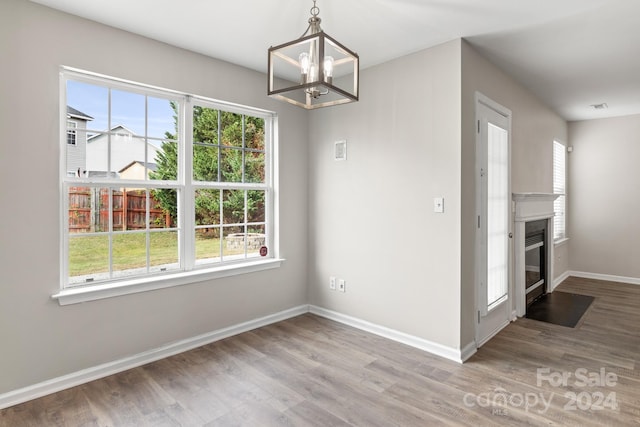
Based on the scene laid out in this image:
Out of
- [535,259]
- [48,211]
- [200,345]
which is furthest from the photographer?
[535,259]

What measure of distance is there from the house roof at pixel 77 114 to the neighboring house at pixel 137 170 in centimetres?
44

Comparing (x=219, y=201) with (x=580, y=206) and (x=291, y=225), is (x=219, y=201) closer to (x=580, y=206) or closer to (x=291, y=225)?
(x=291, y=225)

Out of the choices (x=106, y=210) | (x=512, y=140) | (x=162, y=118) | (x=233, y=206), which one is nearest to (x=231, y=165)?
(x=233, y=206)

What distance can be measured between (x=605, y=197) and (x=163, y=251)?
6.52 metres

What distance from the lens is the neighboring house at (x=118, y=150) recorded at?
2.72 metres

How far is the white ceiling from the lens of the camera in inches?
94.4

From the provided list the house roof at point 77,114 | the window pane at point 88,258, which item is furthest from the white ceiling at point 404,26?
the window pane at point 88,258

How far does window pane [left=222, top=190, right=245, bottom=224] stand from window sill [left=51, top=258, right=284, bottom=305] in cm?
46

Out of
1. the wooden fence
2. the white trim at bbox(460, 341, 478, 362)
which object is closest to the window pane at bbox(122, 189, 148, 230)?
the wooden fence

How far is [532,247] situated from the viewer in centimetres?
440

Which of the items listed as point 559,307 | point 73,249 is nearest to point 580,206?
point 559,307

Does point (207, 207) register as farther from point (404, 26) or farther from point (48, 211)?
point (404, 26)

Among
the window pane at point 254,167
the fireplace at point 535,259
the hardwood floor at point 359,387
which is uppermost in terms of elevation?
the window pane at point 254,167

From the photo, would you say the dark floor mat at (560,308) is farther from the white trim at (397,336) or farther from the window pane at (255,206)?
the window pane at (255,206)
